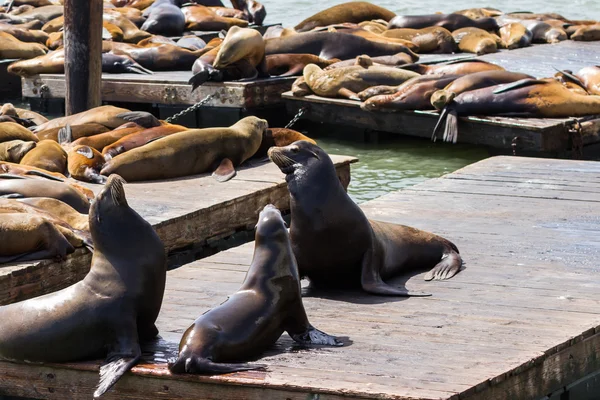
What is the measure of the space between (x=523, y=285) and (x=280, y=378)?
1.59 meters

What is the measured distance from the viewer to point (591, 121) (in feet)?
33.6

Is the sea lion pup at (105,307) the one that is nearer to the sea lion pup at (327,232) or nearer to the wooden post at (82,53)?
the sea lion pup at (327,232)

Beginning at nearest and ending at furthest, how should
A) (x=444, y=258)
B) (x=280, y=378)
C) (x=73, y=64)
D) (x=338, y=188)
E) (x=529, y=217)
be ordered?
(x=280, y=378) → (x=338, y=188) → (x=444, y=258) → (x=529, y=217) → (x=73, y=64)

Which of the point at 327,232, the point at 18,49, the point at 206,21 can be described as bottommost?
the point at 18,49

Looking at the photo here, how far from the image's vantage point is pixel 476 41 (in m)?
14.7

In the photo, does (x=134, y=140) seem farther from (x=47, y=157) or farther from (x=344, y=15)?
(x=344, y=15)

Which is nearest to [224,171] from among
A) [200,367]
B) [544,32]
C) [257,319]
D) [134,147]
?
[134,147]

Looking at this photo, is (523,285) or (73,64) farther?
(73,64)

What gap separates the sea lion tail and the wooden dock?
0.03 m

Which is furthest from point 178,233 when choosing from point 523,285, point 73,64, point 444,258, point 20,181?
point 73,64

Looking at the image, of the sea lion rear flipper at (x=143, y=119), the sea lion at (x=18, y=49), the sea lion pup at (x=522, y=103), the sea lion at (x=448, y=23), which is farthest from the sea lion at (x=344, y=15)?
the sea lion rear flipper at (x=143, y=119)

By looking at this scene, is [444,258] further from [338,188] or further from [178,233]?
[178,233]

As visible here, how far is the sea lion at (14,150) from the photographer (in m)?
8.04

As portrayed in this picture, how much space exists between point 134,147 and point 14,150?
31.0 inches
